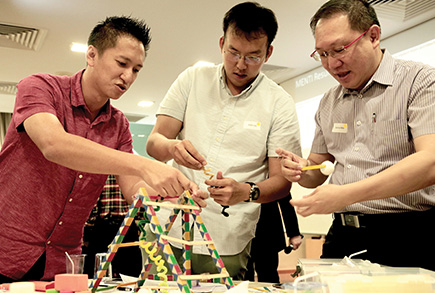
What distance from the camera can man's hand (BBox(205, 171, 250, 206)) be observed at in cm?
174

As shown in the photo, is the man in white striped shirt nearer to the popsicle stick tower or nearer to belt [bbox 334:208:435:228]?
belt [bbox 334:208:435:228]

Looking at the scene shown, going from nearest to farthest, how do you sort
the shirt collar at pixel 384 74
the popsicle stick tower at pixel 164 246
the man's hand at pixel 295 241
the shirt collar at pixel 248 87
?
1. the popsicle stick tower at pixel 164 246
2. the shirt collar at pixel 384 74
3. the shirt collar at pixel 248 87
4. the man's hand at pixel 295 241

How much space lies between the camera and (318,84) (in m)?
6.67

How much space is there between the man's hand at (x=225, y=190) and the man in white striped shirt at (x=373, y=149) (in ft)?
0.72

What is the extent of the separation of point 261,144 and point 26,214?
1.06 meters

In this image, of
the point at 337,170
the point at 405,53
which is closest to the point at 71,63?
the point at 405,53

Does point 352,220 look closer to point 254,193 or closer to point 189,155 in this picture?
point 254,193

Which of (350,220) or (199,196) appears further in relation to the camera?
(350,220)

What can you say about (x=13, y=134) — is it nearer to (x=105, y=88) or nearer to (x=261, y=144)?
(x=105, y=88)

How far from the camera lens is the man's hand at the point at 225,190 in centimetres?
174

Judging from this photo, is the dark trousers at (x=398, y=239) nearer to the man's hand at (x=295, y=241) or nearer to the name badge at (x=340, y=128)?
the name badge at (x=340, y=128)

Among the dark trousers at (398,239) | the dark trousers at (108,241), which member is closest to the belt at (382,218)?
the dark trousers at (398,239)

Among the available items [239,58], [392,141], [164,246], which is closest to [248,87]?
[239,58]

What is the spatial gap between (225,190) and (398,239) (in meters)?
0.70
